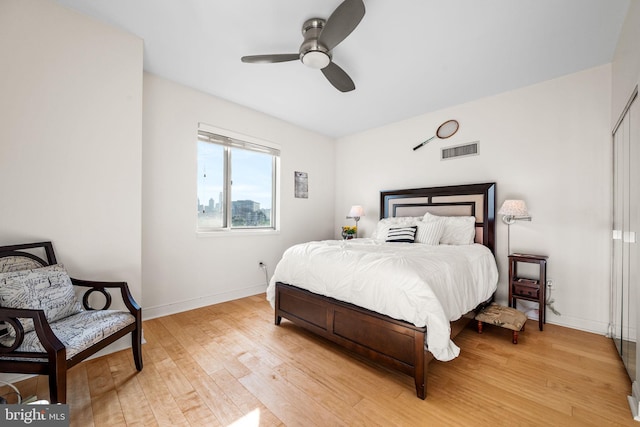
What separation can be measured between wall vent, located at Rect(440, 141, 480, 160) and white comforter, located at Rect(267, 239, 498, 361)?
1.45 m

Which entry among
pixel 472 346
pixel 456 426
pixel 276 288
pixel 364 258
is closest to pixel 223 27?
pixel 364 258

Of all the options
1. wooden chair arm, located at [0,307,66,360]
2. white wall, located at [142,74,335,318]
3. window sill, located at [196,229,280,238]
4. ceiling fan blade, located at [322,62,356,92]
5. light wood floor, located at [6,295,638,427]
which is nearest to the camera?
wooden chair arm, located at [0,307,66,360]

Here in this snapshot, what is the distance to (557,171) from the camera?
285 centimetres

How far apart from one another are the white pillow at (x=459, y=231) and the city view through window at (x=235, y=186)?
260 cm

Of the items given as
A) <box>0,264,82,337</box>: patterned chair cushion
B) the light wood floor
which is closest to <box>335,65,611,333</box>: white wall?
the light wood floor

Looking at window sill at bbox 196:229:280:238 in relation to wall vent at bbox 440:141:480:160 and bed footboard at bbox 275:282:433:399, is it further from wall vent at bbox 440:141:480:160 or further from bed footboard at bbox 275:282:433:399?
wall vent at bbox 440:141:480:160

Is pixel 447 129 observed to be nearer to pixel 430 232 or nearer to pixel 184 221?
pixel 430 232

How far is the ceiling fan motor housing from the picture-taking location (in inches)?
79.9

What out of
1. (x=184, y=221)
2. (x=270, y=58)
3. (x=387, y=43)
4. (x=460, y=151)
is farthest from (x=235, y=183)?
(x=460, y=151)

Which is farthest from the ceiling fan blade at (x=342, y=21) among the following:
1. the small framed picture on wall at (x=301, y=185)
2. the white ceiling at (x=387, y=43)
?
the small framed picture on wall at (x=301, y=185)

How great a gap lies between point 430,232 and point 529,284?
111 cm

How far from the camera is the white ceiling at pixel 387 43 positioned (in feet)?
6.37

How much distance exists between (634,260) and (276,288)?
9.43ft

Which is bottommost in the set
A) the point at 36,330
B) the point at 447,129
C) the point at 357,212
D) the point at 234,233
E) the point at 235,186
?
the point at 36,330
